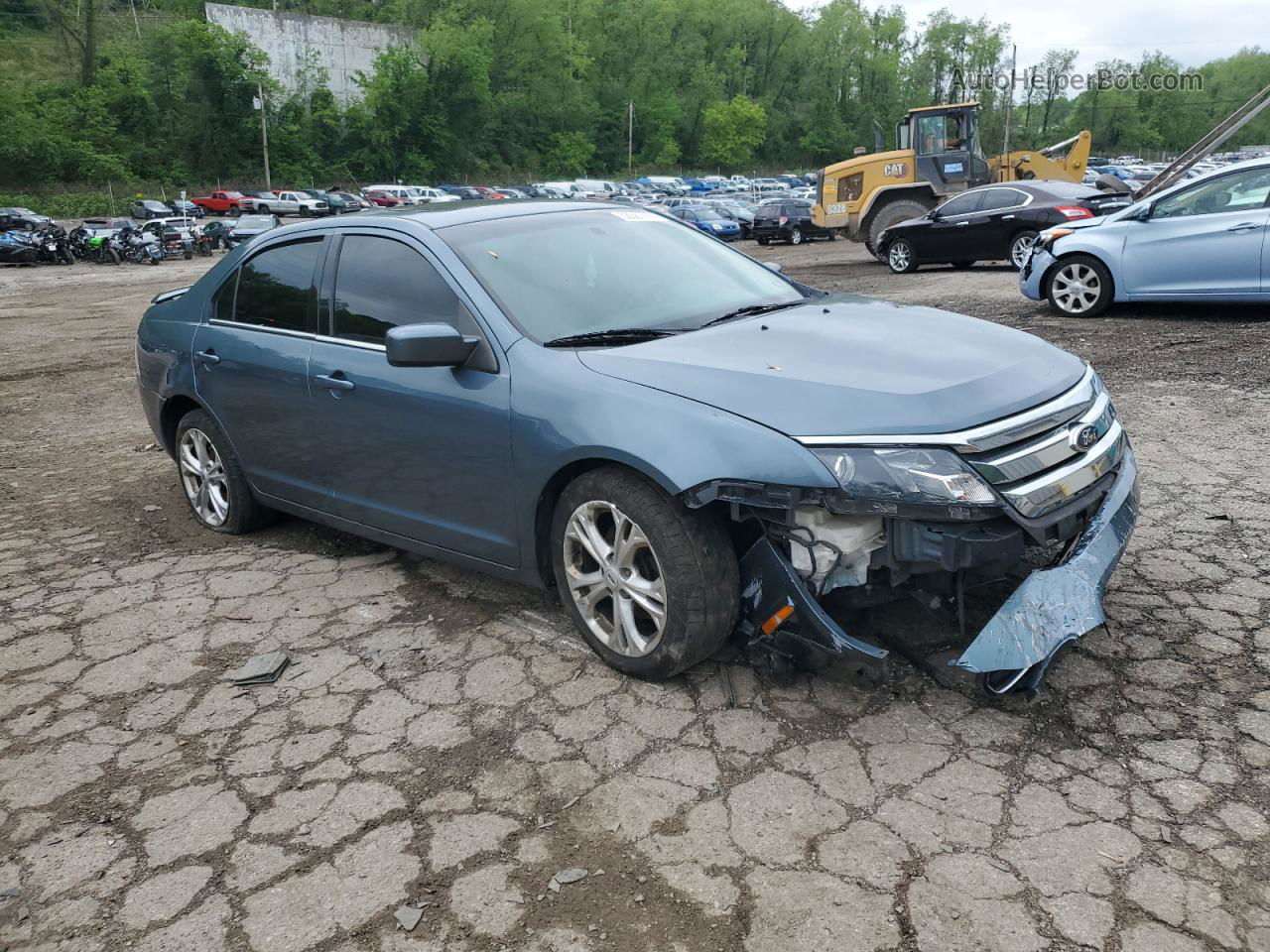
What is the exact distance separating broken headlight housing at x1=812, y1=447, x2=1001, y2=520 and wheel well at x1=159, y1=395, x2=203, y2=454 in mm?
3741

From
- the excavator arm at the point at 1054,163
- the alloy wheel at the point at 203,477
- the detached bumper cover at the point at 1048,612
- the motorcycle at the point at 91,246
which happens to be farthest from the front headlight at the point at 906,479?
the motorcycle at the point at 91,246

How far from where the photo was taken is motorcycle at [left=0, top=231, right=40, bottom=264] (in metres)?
28.8

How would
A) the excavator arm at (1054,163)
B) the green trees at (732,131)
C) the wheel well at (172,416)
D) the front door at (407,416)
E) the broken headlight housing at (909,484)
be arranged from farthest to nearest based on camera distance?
the green trees at (732,131), the excavator arm at (1054,163), the wheel well at (172,416), the front door at (407,416), the broken headlight housing at (909,484)

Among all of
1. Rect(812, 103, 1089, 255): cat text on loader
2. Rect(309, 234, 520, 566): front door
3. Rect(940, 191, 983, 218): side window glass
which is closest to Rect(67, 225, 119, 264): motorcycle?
Rect(812, 103, 1089, 255): cat text on loader

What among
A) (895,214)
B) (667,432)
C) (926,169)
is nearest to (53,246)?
(895,214)

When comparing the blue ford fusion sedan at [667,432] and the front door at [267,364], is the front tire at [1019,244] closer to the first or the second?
the blue ford fusion sedan at [667,432]

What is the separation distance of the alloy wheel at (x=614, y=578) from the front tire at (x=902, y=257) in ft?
51.5

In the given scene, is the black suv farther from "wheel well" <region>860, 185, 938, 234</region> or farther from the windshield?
the windshield

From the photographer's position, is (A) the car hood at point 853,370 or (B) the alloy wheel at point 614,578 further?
(B) the alloy wheel at point 614,578

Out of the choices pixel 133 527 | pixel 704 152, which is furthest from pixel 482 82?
pixel 133 527

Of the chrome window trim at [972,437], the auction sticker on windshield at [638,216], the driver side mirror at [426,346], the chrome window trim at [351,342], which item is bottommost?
the chrome window trim at [972,437]

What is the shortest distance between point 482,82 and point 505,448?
84.1m

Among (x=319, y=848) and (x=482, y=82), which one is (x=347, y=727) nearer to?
(x=319, y=848)

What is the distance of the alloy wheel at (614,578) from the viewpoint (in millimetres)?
3287
